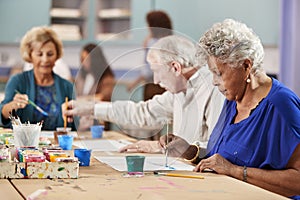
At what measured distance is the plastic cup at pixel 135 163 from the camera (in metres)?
2.31

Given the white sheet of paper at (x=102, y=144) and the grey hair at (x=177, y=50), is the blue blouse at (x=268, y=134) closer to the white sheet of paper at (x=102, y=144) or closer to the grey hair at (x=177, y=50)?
the grey hair at (x=177, y=50)

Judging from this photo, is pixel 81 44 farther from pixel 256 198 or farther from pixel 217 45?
pixel 256 198

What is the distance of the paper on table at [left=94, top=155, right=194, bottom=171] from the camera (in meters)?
2.49

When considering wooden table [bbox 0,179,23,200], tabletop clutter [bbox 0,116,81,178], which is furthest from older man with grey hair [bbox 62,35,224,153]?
wooden table [bbox 0,179,23,200]

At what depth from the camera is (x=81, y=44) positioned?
6844 millimetres

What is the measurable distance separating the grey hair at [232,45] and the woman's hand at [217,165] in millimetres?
408

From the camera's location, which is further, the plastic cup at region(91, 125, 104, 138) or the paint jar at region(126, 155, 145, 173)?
the plastic cup at region(91, 125, 104, 138)

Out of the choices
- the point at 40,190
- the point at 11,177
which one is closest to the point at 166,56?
the point at 11,177

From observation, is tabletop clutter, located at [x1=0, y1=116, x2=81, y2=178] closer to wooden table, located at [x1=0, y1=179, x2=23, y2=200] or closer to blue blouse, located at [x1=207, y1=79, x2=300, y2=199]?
wooden table, located at [x1=0, y1=179, x2=23, y2=200]

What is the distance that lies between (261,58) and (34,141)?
97 cm

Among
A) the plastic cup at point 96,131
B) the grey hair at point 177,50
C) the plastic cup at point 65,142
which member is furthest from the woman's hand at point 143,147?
the plastic cup at point 96,131

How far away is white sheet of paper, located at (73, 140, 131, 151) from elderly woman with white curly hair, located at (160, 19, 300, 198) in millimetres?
401

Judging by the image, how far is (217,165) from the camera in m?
2.42

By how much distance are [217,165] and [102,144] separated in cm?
92
